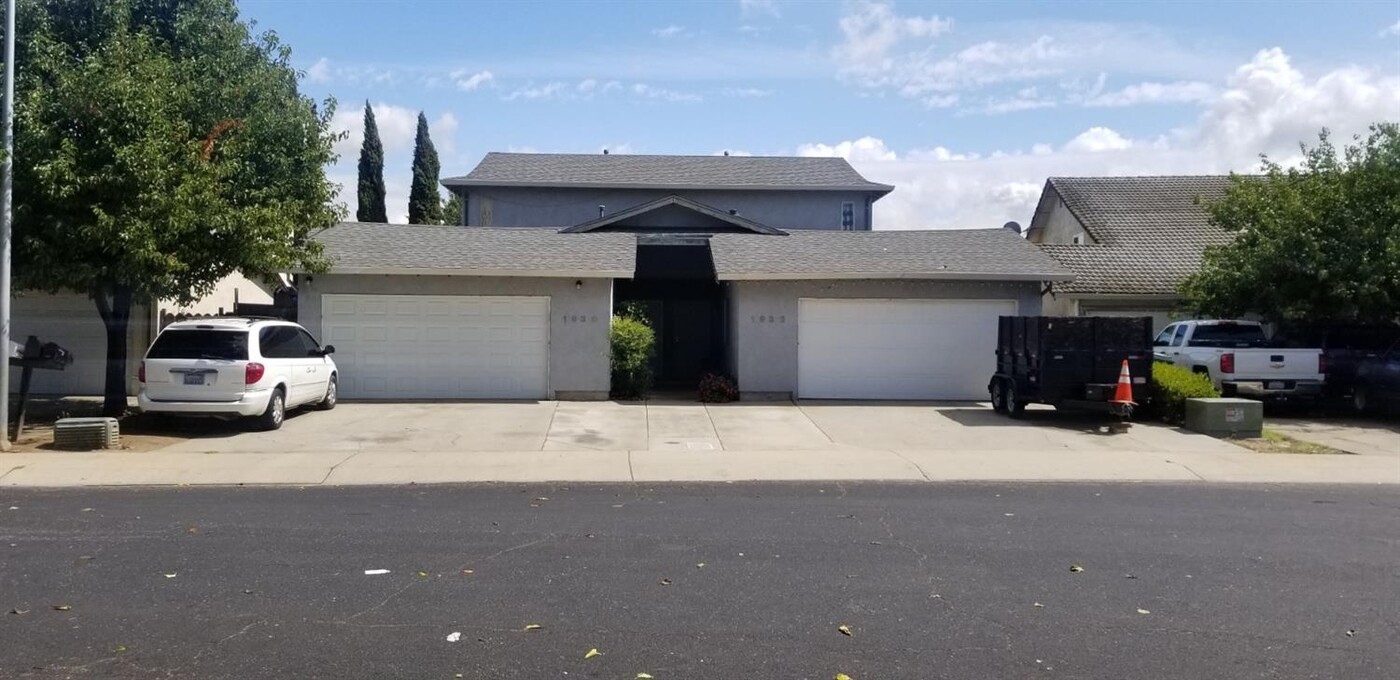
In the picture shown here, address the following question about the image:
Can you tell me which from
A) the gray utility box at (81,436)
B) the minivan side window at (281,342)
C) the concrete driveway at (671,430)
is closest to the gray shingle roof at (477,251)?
the concrete driveway at (671,430)

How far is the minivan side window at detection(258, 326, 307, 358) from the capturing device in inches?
603

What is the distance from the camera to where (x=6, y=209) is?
1328cm

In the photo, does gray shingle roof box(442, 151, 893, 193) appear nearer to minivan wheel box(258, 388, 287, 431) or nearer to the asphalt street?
minivan wheel box(258, 388, 287, 431)

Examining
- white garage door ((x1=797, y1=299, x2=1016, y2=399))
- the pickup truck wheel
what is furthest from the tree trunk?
the pickup truck wheel

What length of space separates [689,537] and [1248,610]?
391 cm

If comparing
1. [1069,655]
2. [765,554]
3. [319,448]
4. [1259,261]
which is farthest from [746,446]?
[1259,261]

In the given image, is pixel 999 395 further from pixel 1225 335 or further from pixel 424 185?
pixel 424 185

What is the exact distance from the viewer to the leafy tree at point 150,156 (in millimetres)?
13828

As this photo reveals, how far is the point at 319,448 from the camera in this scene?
13.8m

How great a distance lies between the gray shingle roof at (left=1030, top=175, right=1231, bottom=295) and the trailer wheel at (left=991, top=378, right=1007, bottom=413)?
5965mm

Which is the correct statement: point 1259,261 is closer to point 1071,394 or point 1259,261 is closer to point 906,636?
point 1071,394

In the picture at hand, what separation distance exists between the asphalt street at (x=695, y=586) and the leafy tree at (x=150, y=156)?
476 cm

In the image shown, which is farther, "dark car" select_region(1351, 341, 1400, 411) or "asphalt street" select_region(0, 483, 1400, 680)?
"dark car" select_region(1351, 341, 1400, 411)

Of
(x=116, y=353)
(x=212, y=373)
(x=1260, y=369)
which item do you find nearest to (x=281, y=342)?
(x=212, y=373)
